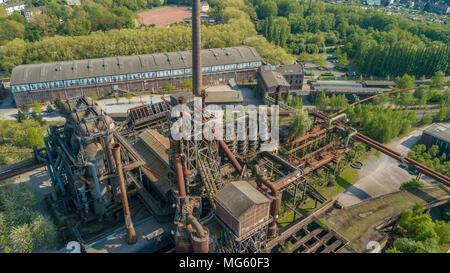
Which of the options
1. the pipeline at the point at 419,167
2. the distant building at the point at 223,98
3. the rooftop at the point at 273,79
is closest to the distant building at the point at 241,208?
the pipeline at the point at 419,167

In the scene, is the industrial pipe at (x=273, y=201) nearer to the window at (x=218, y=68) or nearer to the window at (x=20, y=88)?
the window at (x=218, y=68)

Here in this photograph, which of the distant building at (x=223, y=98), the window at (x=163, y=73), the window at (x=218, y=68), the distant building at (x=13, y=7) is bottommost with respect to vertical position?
the distant building at (x=223, y=98)

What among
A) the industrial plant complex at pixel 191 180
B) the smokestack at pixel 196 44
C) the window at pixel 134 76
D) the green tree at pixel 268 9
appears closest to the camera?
the industrial plant complex at pixel 191 180

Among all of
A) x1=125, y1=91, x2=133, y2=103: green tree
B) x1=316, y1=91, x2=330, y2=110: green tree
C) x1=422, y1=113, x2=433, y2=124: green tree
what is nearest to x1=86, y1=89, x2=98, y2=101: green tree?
x1=125, y1=91, x2=133, y2=103: green tree

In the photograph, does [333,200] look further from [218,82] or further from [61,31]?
[61,31]

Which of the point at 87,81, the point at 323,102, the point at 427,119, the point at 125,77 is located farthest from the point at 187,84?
the point at 427,119

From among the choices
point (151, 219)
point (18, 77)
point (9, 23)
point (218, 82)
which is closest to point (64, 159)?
point (151, 219)

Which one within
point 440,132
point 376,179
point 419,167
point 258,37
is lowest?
point 376,179

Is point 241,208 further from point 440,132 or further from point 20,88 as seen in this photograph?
point 20,88
